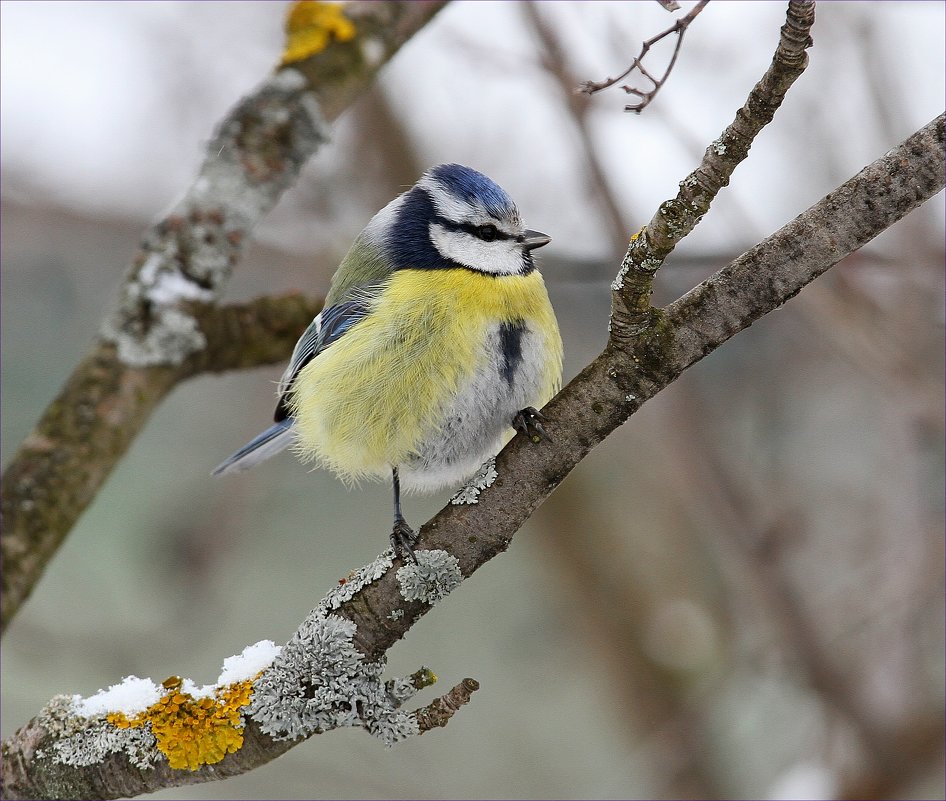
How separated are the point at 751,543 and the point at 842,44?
1.87 m

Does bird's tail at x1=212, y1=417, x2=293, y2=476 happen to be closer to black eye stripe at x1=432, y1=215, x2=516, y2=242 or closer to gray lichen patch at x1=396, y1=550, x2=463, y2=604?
black eye stripe at x1=432, y1=215, x2=516, y2=242

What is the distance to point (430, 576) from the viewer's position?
163 cm

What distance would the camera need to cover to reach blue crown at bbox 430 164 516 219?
2447mm

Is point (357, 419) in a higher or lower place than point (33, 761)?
higher

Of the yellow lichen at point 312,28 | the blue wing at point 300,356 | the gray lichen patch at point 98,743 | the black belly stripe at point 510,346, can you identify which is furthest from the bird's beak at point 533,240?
the gray lichen patch at point 98,743

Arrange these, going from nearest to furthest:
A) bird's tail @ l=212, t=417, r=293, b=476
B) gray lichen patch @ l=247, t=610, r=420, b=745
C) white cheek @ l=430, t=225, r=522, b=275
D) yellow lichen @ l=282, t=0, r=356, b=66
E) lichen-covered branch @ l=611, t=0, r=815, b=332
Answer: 1. lichen-covered branch @ l=611, t=0, r=815, b=332
2. gray lichen patch @ l=247, t=610, r=420, b=745
3. white cheek @ l=430, t=225, r=522, b=275
4. bird's tail @ l=212, t=417, r=293, b=476
5. yellow lichen @ l=282, t=0, r=356, b=66

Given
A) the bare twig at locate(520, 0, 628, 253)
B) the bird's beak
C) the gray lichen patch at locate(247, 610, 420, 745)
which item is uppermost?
the bare twig at locate(520, 0, 628, 253)

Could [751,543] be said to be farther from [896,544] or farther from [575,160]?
[575,160]

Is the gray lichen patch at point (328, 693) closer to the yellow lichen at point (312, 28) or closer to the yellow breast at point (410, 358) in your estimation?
the yellow breast at point (410, 358)

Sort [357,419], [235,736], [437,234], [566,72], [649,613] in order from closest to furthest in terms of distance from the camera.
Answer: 1. [235,736]
2. [357,419]
3. [437,234]
4. [566,72]
5. [649,613]

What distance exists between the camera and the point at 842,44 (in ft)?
11.2

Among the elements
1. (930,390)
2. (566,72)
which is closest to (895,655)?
(930,390)

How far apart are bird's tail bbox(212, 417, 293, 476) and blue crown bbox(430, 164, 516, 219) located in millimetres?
844

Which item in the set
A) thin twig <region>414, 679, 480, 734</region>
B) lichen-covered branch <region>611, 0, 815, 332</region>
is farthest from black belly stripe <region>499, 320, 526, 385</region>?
thin twig <region>414, 679, 480, 734</region>
